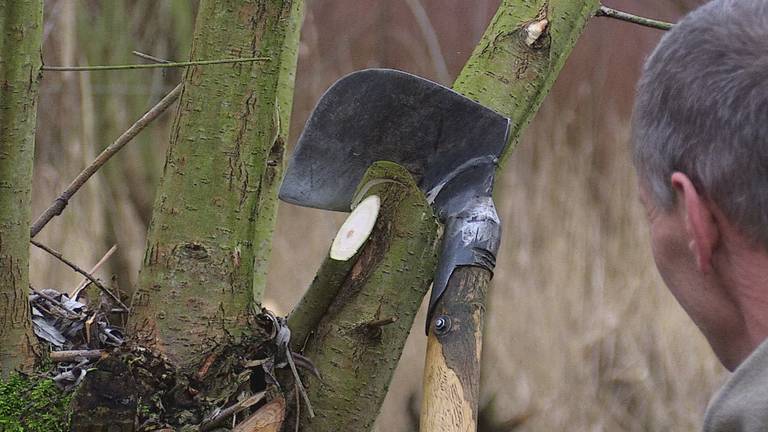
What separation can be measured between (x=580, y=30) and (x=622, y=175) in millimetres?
3036

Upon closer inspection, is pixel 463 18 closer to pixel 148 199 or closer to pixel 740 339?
pixel 148 199

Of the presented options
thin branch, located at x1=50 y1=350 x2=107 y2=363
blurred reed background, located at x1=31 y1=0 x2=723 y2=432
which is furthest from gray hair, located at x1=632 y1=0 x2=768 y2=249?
blurred reed background, located at x1=31 y1=0 x2=723 y2=432

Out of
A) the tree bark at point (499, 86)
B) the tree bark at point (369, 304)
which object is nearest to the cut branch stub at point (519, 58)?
the tree bark at point (499, 86)

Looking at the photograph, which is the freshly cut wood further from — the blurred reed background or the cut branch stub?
the blurred reed background

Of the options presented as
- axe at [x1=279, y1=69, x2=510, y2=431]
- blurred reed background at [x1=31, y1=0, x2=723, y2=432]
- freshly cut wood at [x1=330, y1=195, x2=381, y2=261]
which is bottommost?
blurred reed background at [x1=31, y1=0, x2=723, y2=432]

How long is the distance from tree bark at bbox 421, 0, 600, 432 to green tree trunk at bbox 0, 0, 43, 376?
0.62 meters

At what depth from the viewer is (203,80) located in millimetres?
1429

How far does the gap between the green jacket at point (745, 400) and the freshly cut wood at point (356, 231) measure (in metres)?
0.65

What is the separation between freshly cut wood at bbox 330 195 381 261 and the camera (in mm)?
1434

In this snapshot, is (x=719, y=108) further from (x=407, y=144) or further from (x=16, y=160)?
(x=16, y=160)

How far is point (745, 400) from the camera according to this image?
858mm

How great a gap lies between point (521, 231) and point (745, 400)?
378 centimetres

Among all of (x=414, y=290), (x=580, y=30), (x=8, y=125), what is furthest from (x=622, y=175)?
(x=8, y=125)

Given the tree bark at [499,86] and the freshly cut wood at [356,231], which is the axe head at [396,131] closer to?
the tree bark at [499,86]
